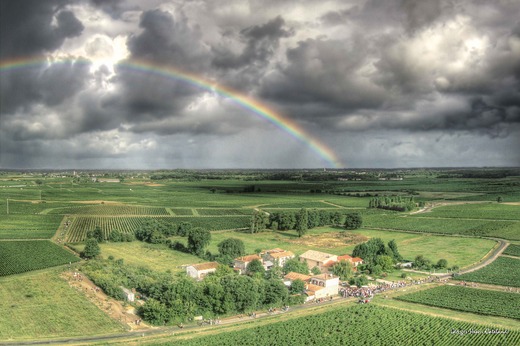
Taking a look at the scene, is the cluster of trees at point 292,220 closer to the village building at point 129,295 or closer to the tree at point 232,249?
the tree at point 232,249

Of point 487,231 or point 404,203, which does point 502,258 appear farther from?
point 404,203

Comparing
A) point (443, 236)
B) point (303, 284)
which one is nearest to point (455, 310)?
point (303, 284)

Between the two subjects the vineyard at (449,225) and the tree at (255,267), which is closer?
the tree at (255,267)

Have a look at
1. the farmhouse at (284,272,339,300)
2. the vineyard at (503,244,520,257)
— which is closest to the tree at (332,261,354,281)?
the farmhouse at (284,272,339,300)

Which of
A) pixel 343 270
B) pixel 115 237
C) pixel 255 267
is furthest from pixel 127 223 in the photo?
pixel 343 270

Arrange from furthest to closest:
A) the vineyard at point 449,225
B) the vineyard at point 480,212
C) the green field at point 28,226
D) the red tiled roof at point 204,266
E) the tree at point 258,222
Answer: the vineyard at point 480,212 → the tree at point 258,222 → the vineyard at point 449,225 → the green field at point 28,226 → the red tiled roof at point 204,266

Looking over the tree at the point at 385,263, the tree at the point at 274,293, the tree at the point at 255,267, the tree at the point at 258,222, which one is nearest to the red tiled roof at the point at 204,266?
the tree at the point at 255,267

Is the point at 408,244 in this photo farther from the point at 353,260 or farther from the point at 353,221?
the point at 353,260
